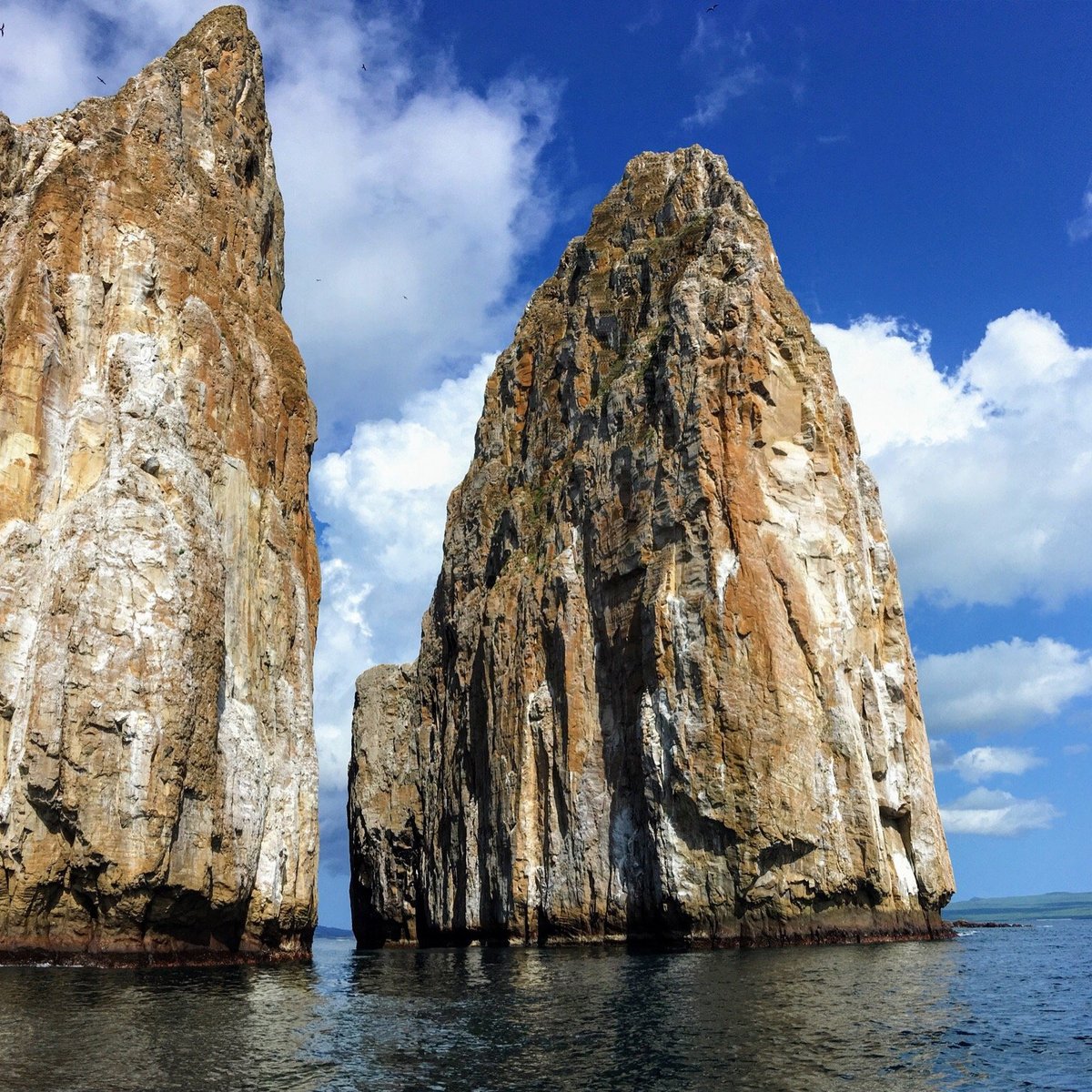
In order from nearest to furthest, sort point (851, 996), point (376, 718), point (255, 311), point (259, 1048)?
point (259, 1048) → point (851, 996) → point (255, 311) → point (376, 718)

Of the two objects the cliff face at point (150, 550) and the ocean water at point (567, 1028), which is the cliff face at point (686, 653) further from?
the cliff face at point (150, 550)

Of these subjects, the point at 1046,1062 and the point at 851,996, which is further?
the point at 851,996

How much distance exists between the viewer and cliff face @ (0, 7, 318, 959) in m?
34.7

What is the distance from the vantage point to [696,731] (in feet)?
154

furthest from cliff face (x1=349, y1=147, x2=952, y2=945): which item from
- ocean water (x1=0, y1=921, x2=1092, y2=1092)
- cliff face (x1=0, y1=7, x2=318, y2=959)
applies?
cliff face (x1=0, y1=7, x2=318, y2=959)

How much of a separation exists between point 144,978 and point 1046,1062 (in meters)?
23.3

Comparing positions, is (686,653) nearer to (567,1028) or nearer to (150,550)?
(150,550)

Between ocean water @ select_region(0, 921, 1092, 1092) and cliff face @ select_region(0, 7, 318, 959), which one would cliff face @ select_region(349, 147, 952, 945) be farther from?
cliff face @ select_region(0, 7, 318, 959)

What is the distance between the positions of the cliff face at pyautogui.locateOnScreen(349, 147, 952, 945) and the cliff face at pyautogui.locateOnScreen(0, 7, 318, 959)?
43.4ft

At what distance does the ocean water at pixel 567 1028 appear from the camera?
17.5m

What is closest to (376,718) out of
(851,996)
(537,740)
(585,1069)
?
(537,740)

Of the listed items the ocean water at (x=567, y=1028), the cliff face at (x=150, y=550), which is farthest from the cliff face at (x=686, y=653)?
the cliff face at (x=150, y=550)

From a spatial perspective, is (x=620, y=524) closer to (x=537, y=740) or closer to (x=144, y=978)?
(x=537, y=740)

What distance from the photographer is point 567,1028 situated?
22.8 m
